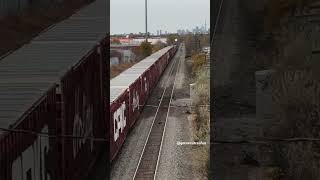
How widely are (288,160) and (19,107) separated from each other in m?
3.54

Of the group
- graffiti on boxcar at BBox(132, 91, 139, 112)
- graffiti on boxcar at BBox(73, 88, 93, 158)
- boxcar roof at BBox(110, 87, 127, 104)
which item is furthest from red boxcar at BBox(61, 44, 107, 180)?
graffiti on boxcar at BBox(132, 91, 139, 112)

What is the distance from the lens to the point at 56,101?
16.7 feet

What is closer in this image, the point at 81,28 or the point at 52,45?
the point at 52,45

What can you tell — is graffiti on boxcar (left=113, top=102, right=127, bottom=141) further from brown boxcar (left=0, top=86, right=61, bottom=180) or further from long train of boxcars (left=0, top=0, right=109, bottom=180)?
brown boxcar (left=0, top=86, right=61, bottom=180)

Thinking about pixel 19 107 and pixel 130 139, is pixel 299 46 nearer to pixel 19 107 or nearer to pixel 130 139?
pixel 19 107

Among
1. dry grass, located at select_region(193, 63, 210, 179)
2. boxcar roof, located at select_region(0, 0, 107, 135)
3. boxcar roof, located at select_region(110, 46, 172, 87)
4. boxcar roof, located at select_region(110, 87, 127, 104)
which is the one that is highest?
boxcar roof, located at select_region(0, 0, 107, 135)

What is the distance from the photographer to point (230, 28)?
6.27m

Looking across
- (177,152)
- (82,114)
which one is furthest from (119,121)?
(82,114)

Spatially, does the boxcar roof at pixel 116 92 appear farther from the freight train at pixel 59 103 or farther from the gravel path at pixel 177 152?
the gravel path at pixel 177 152

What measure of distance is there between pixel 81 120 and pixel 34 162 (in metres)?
1.96

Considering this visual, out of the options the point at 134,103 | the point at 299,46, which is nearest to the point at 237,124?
the point at 299,46

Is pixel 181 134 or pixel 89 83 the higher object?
pixel 89 83

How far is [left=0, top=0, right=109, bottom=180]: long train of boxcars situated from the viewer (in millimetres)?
4102

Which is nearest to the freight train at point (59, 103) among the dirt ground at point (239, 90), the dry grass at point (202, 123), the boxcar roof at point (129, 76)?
the dry grass at point (202, 123)
